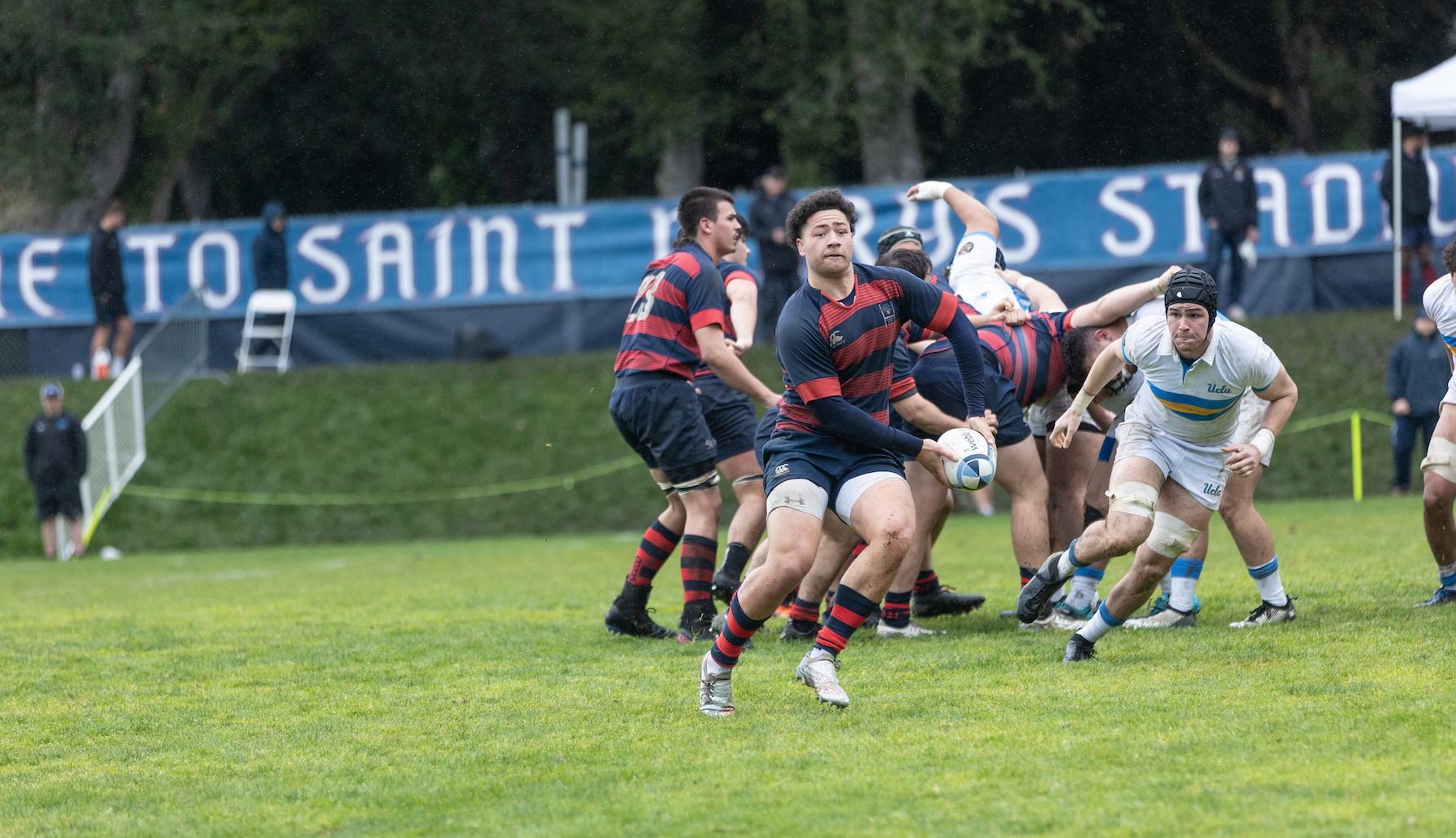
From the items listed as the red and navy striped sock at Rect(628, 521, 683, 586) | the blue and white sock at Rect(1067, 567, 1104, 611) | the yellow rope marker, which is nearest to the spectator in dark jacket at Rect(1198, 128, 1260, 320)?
the yellow rope marker

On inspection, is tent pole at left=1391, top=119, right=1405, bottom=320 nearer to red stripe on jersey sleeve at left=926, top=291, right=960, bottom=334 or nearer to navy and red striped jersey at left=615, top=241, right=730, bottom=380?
navy and red striped jersey at left=615, top=241, right=730, bottom=380

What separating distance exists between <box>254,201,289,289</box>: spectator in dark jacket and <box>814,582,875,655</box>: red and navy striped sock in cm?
1568

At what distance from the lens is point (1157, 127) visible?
1112 inches

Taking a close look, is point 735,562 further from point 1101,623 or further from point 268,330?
point 268,330

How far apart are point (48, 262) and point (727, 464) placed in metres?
15.4

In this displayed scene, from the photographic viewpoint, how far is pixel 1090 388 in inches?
267

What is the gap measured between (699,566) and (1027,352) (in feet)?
6.68

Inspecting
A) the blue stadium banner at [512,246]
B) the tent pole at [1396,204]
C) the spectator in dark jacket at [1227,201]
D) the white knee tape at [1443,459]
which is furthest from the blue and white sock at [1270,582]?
the blue stadium banner at [512,246]

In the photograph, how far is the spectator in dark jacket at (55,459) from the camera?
16.3 m

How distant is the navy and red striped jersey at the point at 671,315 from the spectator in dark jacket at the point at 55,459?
1075 centimetres

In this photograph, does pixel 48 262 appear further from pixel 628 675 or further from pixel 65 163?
pixel 628 675

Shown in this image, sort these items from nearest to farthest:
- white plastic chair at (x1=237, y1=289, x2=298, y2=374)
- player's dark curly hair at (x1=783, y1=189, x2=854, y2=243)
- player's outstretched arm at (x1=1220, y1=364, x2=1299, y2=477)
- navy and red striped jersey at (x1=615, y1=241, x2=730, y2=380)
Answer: player's dark curly hair at (x1=783, y1=189, x2=854, y2=243), player's outstretched arm at (x1=1220, y1=364, x2=1299, y2=477), navy and red striped jersey at (x1=615, y1=241, x2=730, y2=380), white plastic chair at (x1=237, y1=289, x2=298, y2=374)

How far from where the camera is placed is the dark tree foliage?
80.6ft

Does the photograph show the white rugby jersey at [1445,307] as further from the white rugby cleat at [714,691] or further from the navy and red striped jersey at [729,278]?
the white rugby cleat at [714,691]
